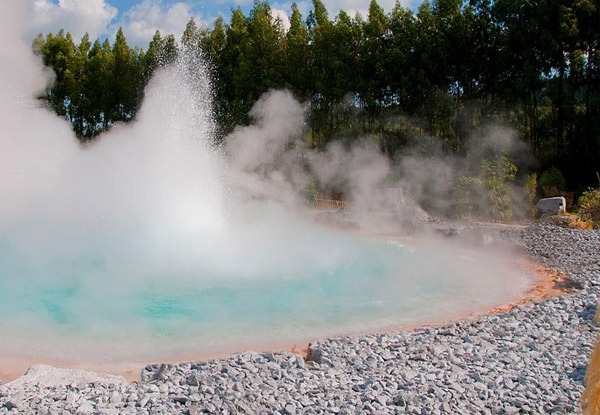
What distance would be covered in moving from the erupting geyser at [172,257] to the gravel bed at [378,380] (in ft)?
2.74

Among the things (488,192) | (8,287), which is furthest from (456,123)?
(8,287)

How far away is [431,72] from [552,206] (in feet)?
18.5

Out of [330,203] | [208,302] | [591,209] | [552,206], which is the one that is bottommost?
[208,302]

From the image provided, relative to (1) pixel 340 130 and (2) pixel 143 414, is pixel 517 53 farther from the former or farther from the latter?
(2) pixel 143 414

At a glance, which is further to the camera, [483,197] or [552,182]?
[552,182]

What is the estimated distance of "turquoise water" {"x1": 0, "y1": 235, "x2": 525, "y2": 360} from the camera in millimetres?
4547

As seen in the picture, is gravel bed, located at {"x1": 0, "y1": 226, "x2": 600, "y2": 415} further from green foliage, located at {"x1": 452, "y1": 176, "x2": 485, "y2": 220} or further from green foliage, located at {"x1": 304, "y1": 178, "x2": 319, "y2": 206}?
green foliage, located at {"x1": 304, "y1": 178, "x2": 319, "y2": 206}

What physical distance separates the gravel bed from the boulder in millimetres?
6957

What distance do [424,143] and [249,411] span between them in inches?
503

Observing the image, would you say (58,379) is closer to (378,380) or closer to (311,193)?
(378,380)

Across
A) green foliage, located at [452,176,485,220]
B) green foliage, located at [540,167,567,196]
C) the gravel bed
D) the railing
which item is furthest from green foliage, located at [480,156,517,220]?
the gravel bed

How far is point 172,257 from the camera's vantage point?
6910mm

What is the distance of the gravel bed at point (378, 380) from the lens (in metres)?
2.96

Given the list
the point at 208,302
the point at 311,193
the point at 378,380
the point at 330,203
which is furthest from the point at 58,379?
the point at 330,203
